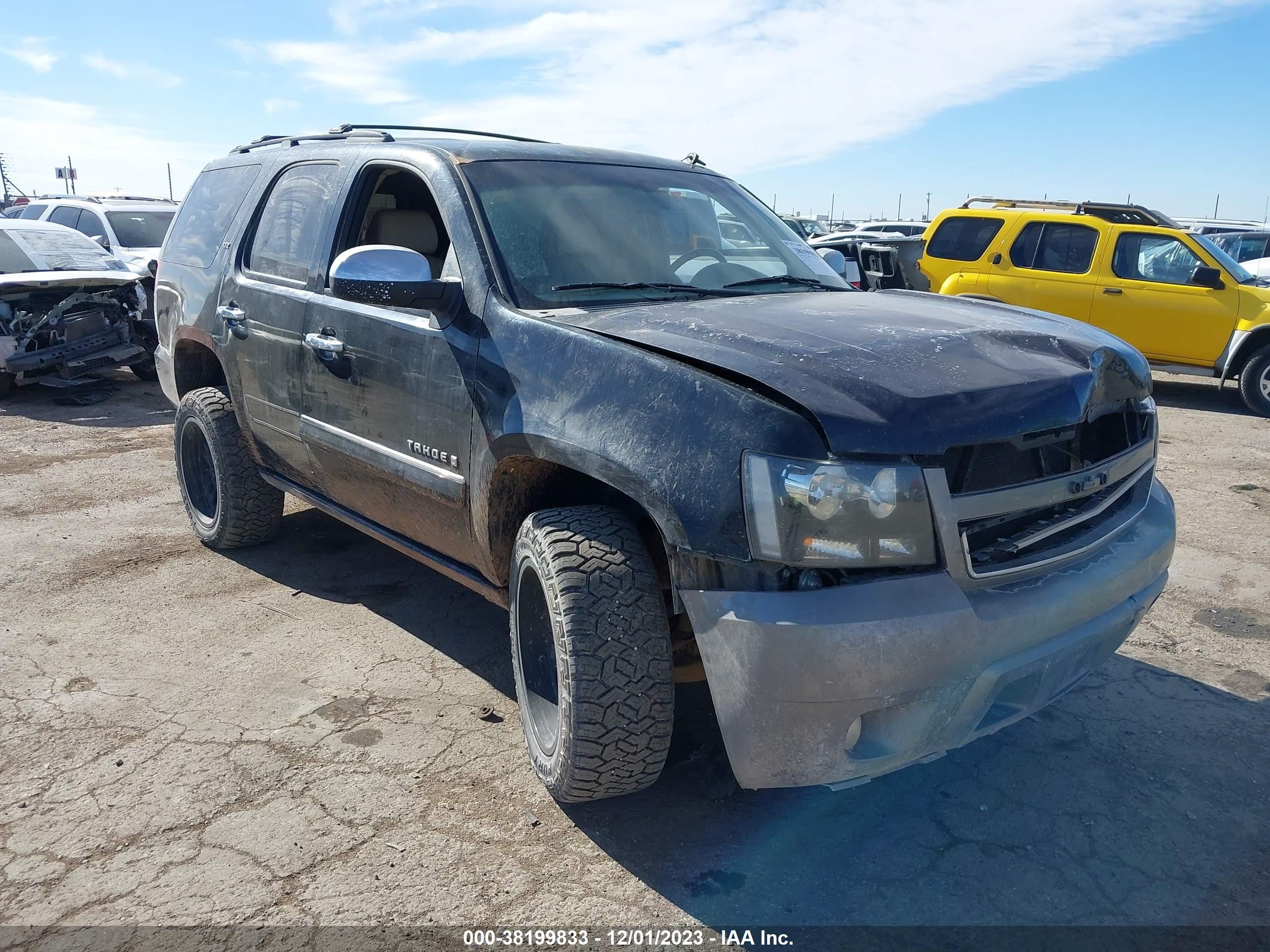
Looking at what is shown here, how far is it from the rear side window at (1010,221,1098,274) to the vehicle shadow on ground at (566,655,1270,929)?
7984mm

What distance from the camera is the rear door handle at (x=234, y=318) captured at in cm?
429

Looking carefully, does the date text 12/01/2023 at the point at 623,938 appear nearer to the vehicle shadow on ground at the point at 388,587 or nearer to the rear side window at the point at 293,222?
the vehicle shadow on ground at the point at 388,587

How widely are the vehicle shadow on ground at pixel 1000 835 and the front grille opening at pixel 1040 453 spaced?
102 cm

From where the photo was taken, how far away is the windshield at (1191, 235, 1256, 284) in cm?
957

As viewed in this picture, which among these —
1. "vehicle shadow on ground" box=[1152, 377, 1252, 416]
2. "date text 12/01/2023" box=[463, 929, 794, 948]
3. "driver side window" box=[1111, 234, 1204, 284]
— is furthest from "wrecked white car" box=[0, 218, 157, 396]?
"vehicle shadow on ground" box=[1152, 377, 1252, 416]

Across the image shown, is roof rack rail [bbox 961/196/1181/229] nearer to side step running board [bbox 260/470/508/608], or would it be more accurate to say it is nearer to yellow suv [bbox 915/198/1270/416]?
yellow suv [bbox 915/198/1270/416]

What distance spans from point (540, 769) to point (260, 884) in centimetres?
78

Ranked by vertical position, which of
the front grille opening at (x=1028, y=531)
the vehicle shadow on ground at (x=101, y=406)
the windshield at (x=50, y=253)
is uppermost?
the windshield at (x=50, y=253)

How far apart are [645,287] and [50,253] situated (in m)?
9.33

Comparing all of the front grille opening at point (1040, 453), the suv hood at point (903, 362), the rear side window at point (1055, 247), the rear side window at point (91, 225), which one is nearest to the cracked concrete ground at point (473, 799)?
the front grille opening at point (1040, 453)

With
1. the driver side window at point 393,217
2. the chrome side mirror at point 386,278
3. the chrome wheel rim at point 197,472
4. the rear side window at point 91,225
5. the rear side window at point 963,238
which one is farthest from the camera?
the rear side window at point 91,225

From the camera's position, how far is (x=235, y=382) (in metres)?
4.47

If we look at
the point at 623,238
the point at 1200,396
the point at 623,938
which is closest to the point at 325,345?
the point at 623,238

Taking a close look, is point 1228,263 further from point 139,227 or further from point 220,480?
point 139,227
